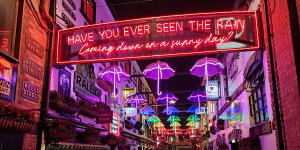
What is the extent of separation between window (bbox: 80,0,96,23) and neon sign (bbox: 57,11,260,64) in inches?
144

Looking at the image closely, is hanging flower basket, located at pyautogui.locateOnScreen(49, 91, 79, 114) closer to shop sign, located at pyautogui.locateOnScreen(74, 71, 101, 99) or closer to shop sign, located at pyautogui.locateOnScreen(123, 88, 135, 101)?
shop sign, located at pyautogui.locateOnScreen(74, 71, 101, 99)

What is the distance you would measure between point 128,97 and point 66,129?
10.4 metres

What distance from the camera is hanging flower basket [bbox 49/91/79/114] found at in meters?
8.34

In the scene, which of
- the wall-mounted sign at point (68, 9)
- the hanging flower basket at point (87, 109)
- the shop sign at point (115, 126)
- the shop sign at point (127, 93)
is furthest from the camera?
the shop sign at point (127, 93)

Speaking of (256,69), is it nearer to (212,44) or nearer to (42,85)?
(212,44)

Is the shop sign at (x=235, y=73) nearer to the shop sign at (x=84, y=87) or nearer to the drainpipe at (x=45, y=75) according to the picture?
the shop sign at (x=84, y=87)

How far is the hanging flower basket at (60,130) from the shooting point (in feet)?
25.9

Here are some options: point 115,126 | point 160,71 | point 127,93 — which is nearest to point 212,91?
point 127,93

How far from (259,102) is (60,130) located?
7047 millimetres

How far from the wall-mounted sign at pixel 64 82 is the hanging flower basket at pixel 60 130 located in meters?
1.31

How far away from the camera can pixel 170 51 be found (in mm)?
7945

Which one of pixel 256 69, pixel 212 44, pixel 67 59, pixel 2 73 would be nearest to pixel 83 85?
pixel 67 59

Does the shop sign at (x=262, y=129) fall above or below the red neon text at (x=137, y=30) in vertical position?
below

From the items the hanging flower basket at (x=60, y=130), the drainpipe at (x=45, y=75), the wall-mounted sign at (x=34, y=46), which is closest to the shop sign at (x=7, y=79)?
the wall-mounted sign at (x=34, y=46)
